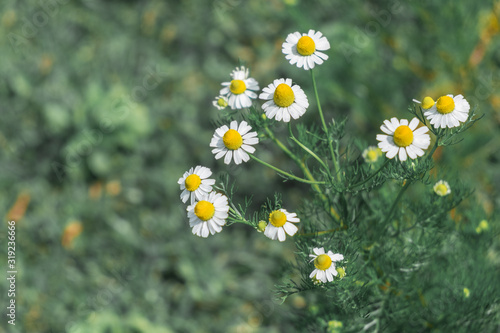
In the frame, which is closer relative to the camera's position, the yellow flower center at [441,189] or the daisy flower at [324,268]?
the daisy flower at [324,268]

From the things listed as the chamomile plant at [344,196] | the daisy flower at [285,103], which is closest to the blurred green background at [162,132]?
the chamomile plant at [344,196]

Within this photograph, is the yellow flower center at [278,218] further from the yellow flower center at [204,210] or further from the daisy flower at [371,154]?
the daisy flower at [371,154]

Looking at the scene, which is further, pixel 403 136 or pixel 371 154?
pixel 371 154

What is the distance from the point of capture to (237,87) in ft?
3.35

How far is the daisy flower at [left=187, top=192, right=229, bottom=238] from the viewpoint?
2.98 ft

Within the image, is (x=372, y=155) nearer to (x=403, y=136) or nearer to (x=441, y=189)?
(x=441, y=189)

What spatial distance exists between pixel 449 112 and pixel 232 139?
419mm


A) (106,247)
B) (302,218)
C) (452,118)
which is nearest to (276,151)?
(106,247)

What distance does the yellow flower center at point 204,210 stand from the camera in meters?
0.91

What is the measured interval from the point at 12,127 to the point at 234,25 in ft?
4.38

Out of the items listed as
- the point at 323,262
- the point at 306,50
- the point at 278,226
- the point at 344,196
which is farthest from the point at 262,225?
the point at 306,50

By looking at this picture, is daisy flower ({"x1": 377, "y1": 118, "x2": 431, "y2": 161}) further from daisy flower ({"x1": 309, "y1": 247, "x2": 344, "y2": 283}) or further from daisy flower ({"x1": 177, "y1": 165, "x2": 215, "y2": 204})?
daisy flower ({"x1": 177, "y1": 165, "x2": 215, "y2": 204})

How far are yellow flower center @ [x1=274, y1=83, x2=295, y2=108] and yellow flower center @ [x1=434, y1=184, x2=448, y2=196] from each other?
447mm

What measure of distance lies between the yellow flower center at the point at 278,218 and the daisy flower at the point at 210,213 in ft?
0.29
